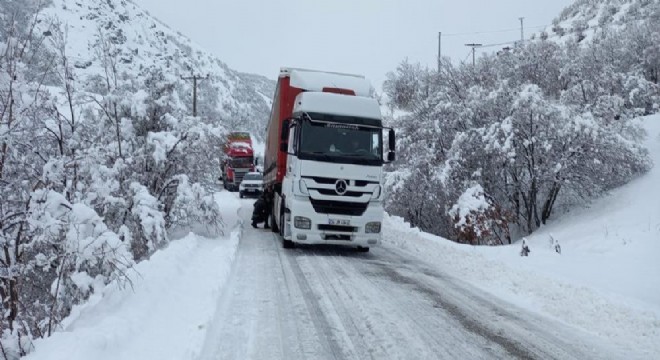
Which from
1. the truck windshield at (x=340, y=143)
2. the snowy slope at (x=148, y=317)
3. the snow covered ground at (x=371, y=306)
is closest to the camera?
the snowy slope at (x=148, y=317)

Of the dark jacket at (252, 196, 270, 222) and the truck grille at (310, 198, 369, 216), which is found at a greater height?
the truck grille at (310, 198, 369, 216)

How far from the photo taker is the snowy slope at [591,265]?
6.81 m

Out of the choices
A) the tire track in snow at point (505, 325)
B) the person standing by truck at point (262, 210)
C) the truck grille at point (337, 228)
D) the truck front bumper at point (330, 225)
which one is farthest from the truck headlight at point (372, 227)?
the person standing by truck at point (262, 210)

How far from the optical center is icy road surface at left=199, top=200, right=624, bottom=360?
5.35 m

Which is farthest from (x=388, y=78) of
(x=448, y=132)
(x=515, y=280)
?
(x=515, y=280)

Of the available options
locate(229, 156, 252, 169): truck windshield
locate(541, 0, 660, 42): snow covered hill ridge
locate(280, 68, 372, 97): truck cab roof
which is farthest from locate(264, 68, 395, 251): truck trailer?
locate(541, 0, 660, 42): snow covered hill ridge

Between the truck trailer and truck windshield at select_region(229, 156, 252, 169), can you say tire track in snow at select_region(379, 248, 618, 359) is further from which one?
truck windshield at select_region(229, 156, 252, 169)

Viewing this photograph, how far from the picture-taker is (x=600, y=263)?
10773 millimetres

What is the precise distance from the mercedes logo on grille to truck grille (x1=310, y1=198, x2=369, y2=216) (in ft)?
0.80

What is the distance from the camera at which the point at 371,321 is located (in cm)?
639

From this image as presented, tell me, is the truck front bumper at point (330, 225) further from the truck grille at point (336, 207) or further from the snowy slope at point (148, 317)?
the snowy slope at point (148, 317)

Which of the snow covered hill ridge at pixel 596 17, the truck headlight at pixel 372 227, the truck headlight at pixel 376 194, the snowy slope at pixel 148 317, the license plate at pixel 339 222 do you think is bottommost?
the snowy slope at pixel 148 317

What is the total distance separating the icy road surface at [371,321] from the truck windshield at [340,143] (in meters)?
2.77

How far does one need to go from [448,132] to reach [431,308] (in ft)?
51.4
